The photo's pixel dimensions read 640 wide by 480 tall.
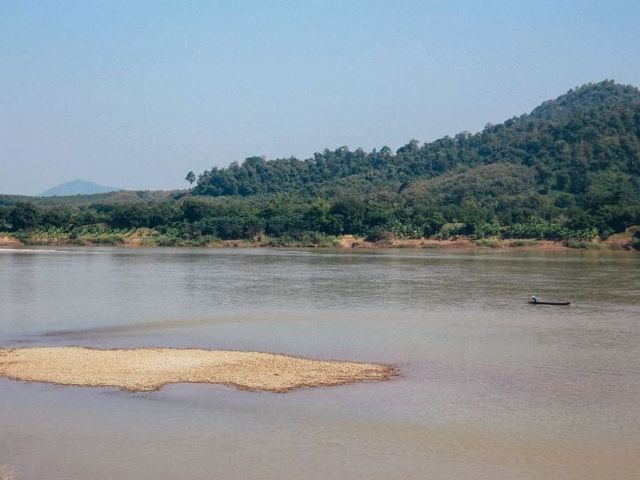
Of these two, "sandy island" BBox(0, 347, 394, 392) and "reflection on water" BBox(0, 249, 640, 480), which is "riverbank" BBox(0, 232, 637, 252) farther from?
"sandy island" BBox(0, 347, 394, 392)

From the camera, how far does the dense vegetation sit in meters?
87.5

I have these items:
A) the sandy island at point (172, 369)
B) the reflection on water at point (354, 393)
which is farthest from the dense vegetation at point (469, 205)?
the sandy island at point (172, 369)

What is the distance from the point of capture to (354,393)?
57.6 ft

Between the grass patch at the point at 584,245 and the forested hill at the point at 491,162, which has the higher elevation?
the forested hill at the point at 491,162

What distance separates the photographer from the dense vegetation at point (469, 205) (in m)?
87.5

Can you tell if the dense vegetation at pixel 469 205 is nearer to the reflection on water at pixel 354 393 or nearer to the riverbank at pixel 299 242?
the riverbank at pixel 299 242

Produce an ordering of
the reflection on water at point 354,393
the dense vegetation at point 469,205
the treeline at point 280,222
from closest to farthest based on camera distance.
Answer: the reflection on water at point 354,393 < the dense vegetation at point 469,205 < the treeline at point 280,222

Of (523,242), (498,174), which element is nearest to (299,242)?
(523,242)

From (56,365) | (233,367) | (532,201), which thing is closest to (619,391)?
(233,367)

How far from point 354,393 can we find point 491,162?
406 feet

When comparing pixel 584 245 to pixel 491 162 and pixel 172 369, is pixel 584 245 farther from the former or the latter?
pixel 172 369

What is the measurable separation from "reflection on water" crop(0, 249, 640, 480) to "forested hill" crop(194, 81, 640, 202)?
6503cm

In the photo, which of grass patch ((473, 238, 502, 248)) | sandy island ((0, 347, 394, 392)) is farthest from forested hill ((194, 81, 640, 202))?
sandy island ((0, 347, 394, 392))

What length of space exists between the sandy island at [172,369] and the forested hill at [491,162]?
77.4 m
